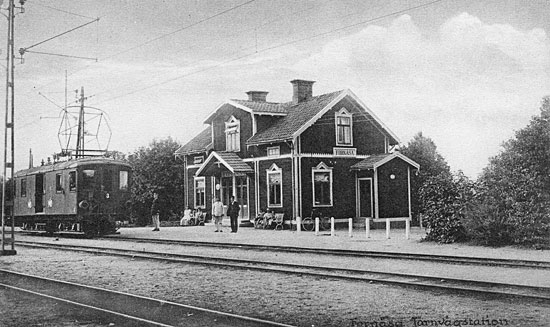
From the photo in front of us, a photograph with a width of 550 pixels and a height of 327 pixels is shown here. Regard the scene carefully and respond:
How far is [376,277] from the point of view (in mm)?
12422

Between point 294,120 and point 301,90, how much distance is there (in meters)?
3.09

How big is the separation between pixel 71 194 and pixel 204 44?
28.8 feet

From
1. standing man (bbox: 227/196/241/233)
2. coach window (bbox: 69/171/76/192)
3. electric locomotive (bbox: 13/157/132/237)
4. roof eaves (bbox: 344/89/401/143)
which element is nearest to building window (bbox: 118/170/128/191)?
electric locomotive (bbox: 13/157/132/237)

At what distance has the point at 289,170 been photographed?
30812 mm

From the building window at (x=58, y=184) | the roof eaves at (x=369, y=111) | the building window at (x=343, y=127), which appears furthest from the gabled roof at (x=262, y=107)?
the building window at (x=58, y=184)

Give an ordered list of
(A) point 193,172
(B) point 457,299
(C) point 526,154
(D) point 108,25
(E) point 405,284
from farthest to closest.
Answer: (A) point 193,172 → (D) point 108,25 → (C) point 526,154 → (E) point 405,284 → (B) point 457,299

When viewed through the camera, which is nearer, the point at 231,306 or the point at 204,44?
the point at 231,306

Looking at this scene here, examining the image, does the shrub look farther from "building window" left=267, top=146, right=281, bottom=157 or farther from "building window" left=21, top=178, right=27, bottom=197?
"building window" left=21, top=178, right=27, bottom=197

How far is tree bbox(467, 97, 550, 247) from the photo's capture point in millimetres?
18281

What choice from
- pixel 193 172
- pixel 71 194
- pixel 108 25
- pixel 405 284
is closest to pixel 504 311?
pixel 405 284

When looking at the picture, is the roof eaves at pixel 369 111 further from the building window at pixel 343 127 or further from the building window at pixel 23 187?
the building window at pixel 23 187

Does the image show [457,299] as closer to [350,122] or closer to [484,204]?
[484,204]

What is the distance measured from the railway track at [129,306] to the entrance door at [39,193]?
58.4 ft

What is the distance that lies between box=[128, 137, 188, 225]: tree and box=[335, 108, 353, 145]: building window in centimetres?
1811
